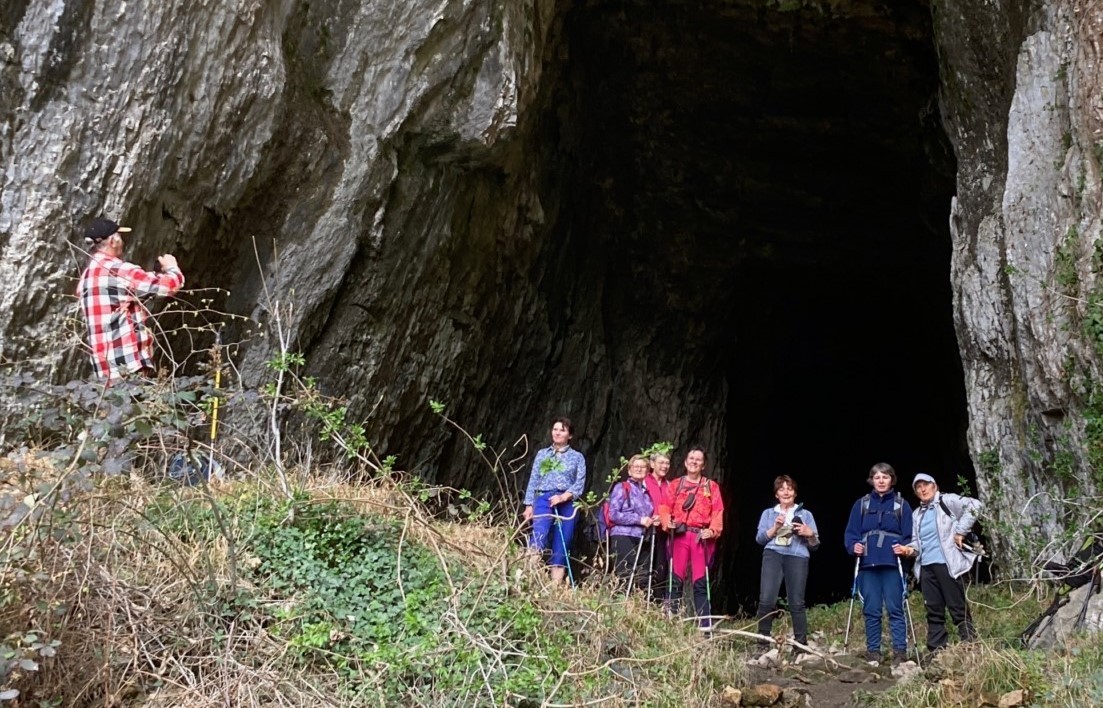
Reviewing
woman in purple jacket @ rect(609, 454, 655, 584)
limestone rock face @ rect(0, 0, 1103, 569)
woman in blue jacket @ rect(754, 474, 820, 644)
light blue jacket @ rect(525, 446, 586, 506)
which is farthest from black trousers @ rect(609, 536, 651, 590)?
limestone rock face @ rect(0, 0, 1103, 569)

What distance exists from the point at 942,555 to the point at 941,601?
0.31m

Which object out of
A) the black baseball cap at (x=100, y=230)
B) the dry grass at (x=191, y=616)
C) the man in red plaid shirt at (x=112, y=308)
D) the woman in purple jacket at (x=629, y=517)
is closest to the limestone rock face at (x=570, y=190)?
the man in red plaid shirt at (x=112, y=308)

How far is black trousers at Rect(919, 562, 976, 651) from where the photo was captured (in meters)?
6.20

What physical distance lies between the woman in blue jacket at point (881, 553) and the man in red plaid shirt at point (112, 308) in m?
4.85

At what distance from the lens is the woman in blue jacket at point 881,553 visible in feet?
21.5

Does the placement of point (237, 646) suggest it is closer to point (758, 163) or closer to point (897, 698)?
point (897, 698)

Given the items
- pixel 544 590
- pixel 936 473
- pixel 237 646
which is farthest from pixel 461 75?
pixel 936 473

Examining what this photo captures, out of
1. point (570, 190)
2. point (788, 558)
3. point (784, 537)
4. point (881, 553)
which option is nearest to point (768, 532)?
point (784, 537)

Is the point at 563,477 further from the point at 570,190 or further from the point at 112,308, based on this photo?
the point at 570,190

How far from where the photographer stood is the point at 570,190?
38.7 ft

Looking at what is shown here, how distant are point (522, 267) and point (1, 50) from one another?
5.90m

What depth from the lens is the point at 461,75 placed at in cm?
848

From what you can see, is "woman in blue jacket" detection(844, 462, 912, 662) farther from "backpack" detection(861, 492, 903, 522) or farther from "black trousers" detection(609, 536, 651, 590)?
"black trousers" detection(609, 536, 651, 590)

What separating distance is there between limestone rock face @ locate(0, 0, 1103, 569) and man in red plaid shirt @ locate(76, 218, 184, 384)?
1.32 ft
